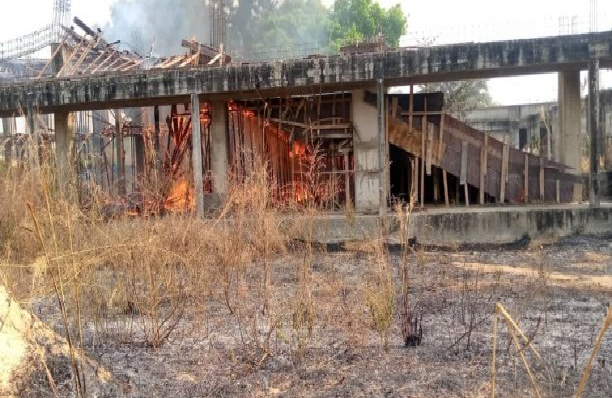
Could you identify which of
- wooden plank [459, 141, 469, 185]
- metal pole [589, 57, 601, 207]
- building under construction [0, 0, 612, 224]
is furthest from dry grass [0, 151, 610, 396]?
wooden plank [459, 141, 469, 185]

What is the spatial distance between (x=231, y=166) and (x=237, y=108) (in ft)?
4.67

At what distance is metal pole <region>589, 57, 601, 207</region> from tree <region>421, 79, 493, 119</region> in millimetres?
3242

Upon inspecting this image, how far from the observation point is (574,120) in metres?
11.7

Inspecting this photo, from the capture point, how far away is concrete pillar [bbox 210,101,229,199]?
12219mm

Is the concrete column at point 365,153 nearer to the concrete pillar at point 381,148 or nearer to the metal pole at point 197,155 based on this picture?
the concrete pillar at point 381,148

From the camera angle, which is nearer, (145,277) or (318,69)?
(145,277)

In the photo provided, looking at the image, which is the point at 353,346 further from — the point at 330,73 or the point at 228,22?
the point at 228,22

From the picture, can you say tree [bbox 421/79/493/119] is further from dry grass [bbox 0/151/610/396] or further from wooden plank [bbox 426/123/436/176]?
dry grass [bbox 0/151/610/396]

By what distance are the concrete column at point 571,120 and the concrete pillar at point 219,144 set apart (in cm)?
688

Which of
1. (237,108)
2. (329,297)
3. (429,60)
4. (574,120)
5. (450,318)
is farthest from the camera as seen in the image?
(237,108)

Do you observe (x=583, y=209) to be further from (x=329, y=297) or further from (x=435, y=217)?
(x=329, y=297)

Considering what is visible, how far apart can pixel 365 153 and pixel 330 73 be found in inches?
75.4

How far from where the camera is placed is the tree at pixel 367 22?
32.8 m

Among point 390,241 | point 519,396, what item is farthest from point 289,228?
point 519,396
